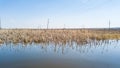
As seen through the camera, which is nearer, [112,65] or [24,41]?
[112,65]

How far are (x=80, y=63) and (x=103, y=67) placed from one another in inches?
64.1

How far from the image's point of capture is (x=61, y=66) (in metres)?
11.1

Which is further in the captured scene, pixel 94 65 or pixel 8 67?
pixel 94 65

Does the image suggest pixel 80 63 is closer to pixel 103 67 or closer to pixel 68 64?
pixel 68 64

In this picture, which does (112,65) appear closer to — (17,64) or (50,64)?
(50,64)

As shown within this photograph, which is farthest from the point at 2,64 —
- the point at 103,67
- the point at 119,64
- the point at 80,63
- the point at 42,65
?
the point at 119,64

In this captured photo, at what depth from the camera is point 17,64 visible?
37.2 ft

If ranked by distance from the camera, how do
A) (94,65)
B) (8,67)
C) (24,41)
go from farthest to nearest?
1. (24,41)
2. (94,65)
3. (8,67)

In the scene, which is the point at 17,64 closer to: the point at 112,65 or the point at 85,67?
the point at 85,67

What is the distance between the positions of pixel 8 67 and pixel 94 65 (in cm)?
480

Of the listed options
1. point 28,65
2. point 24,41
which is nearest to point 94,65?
point 28,65

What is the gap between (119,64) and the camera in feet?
37.6

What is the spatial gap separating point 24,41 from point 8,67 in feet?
37.3

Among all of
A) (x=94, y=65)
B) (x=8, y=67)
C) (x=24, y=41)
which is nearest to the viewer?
(x=8, y=67)
